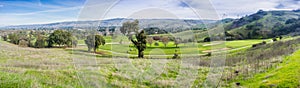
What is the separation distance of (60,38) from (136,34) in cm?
4543

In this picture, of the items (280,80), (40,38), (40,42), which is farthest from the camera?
(40,38)

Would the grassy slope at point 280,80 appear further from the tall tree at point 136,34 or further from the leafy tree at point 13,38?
Answer: the leafy tree at point 13,38

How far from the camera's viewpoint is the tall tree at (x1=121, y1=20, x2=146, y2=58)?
55.5 ft

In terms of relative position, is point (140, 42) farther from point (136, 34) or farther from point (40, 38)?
point (40, 38)

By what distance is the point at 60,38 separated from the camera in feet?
203

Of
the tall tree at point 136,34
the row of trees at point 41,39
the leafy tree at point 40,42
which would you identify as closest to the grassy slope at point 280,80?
the tall tree at point 136,34

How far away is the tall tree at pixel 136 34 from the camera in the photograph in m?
16.9

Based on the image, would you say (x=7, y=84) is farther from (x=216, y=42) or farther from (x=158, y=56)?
(x=216, y=42)

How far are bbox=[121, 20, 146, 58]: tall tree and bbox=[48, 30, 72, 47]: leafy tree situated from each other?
129 feet

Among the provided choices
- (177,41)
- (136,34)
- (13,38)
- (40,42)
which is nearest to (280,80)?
(177,41)

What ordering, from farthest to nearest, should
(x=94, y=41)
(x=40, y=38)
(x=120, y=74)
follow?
1. (x=40, y=38)
2. (x=120, y=74)
3. (x=94, y=41)

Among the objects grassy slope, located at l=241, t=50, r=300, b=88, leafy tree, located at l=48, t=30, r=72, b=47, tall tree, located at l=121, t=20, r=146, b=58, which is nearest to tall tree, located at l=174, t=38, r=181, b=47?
tall tree, located at l=121, t=20, r=146, b=58

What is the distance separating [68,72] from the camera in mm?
19375

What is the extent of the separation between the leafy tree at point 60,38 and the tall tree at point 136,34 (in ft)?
129
